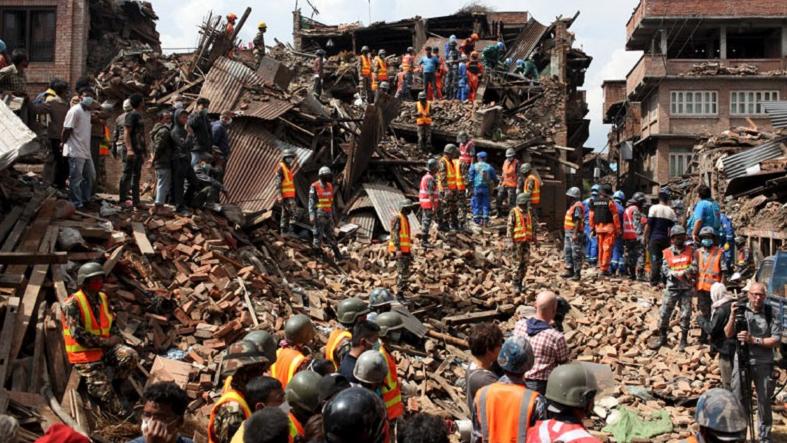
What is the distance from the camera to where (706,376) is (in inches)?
404

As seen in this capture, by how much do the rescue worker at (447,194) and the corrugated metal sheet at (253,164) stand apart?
316 centimetres

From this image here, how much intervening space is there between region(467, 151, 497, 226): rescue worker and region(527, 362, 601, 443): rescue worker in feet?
43.9

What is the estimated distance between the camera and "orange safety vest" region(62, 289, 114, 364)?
650 centimetres

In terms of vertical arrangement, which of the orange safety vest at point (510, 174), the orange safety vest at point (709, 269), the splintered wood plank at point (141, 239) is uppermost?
the orange safety vest at point (510, 174)

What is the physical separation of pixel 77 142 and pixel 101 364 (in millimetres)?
5235

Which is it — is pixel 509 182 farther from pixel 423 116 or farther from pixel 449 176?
pixel 423 116

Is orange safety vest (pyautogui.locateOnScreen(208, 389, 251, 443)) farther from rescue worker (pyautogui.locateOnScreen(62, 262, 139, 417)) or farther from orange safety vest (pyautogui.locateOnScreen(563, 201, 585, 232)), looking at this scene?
orange safety vest (pyautogui.locateOnScreen(563, 201, 585, 232))

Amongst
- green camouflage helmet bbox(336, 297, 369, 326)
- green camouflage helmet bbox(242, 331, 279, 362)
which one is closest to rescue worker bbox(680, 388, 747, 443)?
green camouflage helmet bbox(242, 331, 279, 362)

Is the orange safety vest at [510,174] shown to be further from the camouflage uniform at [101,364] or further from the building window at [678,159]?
the building window at [678,159]

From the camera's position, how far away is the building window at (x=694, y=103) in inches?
1208

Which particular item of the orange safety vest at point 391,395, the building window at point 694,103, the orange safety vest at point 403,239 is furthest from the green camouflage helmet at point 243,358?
the building window at point 694,103

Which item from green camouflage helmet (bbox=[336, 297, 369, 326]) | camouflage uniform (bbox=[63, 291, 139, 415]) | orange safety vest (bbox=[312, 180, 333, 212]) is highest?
orange safety vest (bbox=[312, 180, 333, 212])

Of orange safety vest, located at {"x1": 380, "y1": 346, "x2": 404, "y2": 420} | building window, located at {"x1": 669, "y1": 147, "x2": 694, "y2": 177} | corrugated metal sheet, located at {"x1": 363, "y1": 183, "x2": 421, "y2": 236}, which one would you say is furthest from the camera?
building window, located at {"x1": 669, "y1": 147, "x2": 694, "y2": 177}

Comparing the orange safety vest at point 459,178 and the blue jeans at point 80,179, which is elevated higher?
the orange safety vest at point 459,178
